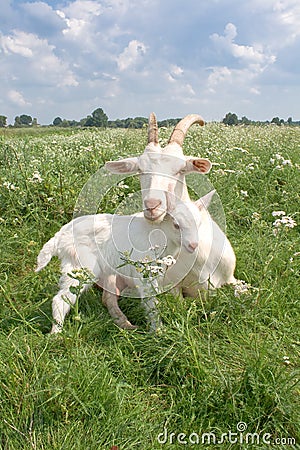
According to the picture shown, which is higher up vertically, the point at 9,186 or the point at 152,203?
the point at 152,203

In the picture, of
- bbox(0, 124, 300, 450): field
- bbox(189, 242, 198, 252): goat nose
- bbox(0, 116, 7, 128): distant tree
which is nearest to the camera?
bbox(0, 124, 300, 450): field

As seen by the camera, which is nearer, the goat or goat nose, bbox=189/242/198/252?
the goat

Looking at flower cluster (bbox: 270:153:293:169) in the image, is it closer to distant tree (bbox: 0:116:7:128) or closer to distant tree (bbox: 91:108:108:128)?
distant tree (bbox: 0:116:7:128)

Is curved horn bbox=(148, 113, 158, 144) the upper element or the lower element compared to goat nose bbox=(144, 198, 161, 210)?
upper

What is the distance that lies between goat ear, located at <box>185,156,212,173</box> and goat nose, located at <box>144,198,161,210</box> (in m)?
0.42

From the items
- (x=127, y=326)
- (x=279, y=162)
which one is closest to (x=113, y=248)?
(x=127, y=326)

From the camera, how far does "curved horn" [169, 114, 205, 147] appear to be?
3677 mm

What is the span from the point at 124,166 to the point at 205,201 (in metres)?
0.68

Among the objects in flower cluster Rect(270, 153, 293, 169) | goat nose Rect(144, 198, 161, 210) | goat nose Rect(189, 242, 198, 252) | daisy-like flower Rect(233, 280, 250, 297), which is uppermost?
flower cluster Rect(270, 153, 293, 169)

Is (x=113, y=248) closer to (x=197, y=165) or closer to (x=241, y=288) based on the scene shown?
(x=197, y=165)

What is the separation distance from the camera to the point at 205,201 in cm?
378

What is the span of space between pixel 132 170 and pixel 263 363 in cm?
165

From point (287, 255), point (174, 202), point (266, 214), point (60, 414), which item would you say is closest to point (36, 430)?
point (60, 414)

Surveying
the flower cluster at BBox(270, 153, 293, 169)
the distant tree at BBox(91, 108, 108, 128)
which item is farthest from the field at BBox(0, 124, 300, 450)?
the distant tree at BBox(91, 108, 108, 128)
